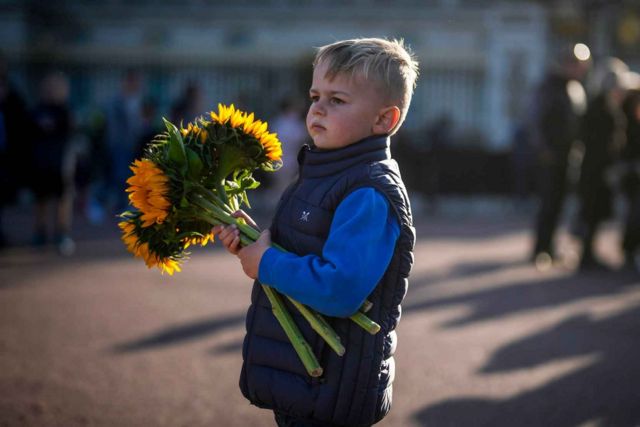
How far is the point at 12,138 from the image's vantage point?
9.92 m

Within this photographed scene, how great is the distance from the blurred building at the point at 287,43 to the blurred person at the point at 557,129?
45.1 ft

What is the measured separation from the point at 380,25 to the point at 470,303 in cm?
2414

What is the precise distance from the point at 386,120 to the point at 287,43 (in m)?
28.8

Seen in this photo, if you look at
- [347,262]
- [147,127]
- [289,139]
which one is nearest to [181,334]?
[347,262]

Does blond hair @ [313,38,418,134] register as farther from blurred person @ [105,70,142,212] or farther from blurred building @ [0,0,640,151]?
blurred building @ [0,0,640,151]

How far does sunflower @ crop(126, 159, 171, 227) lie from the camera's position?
2.83 metres

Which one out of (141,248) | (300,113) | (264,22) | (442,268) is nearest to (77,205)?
(300,113)

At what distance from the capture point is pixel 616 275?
376 inches

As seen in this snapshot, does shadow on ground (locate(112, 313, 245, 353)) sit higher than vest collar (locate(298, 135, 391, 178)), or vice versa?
vest collar (locate(298, 135, 391, 178))

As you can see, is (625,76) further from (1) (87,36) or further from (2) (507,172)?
(1) (87,36)

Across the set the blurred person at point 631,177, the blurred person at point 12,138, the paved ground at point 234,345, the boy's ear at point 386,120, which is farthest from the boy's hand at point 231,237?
the blurred person at point 631,177

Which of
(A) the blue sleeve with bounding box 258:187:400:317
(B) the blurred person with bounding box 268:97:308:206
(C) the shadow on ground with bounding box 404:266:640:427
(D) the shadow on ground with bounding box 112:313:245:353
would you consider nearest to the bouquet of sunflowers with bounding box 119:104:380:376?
(A) the blue sleeve with bounding box 258:187:400:317

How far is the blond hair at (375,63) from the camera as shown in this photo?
2703mm

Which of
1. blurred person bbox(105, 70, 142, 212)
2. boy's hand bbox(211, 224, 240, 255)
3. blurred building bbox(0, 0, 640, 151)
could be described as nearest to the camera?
boy's hand bbox(211, 224, 240, 255)
